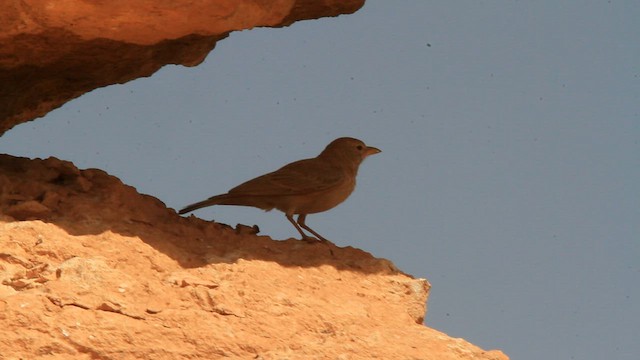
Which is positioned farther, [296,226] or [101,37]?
[296,226]

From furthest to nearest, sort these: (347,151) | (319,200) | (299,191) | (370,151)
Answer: (370,151)
(347,151)
(319,200)
(299,191)

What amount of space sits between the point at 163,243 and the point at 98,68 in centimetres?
156

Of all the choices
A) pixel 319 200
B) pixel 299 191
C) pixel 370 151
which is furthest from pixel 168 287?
pixel 370 151

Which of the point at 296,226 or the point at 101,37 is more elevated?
the point at 101,37

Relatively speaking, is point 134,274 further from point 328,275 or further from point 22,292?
point 328,275

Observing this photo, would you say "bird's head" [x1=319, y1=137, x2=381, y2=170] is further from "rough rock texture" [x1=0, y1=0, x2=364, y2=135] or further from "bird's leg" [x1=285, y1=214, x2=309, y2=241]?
"rough rock texture" [x1=0, y1=0, x2=364, y2=135]

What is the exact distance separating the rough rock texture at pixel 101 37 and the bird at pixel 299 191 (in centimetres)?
102

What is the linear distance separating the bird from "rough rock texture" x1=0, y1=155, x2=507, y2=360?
1.58ft

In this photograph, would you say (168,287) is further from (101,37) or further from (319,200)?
(319,200)

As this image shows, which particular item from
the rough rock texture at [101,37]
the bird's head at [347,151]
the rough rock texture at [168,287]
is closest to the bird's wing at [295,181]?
the bird's head at [347,151]

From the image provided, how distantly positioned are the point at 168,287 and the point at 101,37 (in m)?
1.68

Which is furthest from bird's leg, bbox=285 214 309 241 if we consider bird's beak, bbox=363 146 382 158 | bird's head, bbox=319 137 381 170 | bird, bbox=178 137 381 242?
bird's beak, bbox=363 146 382 158

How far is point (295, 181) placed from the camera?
8.25 metres

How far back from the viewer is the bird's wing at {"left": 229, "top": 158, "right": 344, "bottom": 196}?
817 cm
